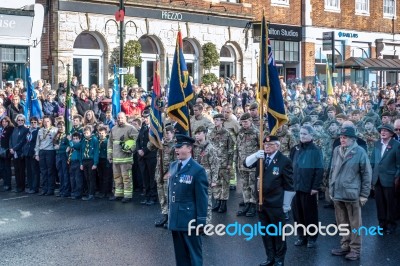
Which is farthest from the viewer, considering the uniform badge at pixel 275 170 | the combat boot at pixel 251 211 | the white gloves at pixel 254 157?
the combat boot at pixel 251 211

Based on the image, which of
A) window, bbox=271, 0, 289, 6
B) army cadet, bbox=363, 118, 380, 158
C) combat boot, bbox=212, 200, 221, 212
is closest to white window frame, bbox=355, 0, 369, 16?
window, bbox=271, 0, 289, 6

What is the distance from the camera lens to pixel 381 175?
1190 centimetres

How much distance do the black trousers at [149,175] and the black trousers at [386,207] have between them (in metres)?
5.08

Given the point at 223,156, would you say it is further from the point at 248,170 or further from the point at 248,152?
the point at 248,170

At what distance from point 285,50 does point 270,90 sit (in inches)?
1047

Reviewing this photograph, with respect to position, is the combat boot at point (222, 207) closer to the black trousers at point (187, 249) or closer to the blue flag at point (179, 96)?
the blue flag at point (179, 96)

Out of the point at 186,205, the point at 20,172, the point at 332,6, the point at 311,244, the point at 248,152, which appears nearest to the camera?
the point at 186,205

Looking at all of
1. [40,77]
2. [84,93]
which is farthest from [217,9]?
[84,93]

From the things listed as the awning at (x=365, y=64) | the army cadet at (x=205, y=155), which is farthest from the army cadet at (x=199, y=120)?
the awning at (x=365, y=64)

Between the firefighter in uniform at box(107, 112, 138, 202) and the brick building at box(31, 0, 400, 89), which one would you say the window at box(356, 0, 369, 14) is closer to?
the brick building at box(31, 0, 400, 89)

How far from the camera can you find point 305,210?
35.4ft

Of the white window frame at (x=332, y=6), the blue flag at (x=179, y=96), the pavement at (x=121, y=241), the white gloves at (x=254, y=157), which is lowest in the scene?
the pavement at (x=121, y=241)

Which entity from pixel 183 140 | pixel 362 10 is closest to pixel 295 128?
pixel 183 140

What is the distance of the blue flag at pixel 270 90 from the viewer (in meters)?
9.92
